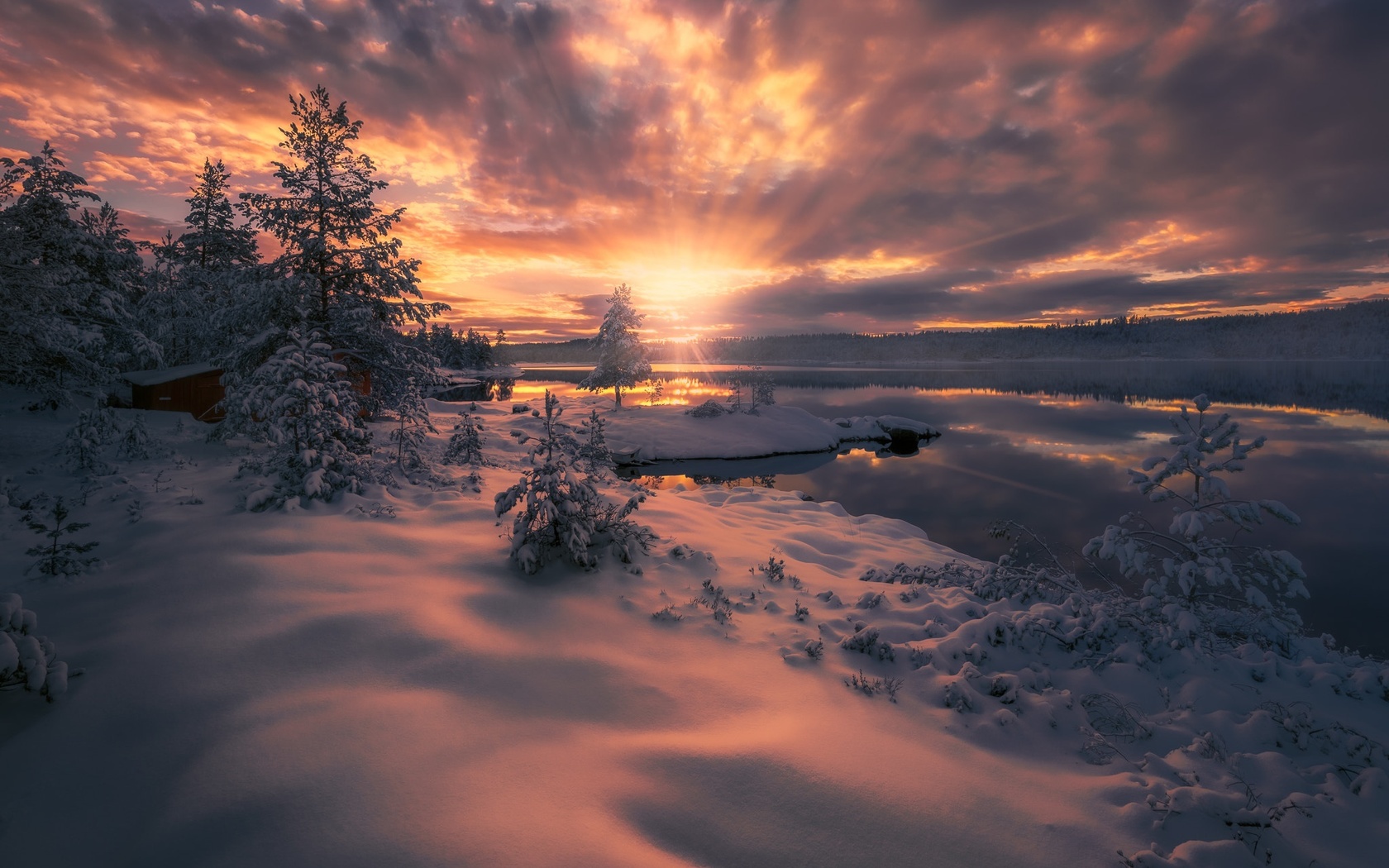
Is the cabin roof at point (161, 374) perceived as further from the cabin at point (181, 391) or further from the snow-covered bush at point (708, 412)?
the snow-covered bush at point (708, 412)

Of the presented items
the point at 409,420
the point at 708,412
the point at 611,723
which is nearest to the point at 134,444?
the point at 409,420

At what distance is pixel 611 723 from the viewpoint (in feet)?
13.9

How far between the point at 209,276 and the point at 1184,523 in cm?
3923

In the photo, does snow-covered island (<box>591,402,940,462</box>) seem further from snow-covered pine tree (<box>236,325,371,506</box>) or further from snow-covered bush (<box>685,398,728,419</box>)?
snow-covered pine tree (<box>236,325,371,506</box>)

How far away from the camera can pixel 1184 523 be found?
221 inches

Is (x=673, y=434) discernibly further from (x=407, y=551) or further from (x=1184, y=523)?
(x=1184, y=523)

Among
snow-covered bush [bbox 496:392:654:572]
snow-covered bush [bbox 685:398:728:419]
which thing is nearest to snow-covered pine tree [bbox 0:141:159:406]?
snow-covered bush [bbox 496:392:654:572]

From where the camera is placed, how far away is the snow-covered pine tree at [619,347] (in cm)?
4341

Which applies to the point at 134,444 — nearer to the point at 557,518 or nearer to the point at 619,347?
the point at 557,518

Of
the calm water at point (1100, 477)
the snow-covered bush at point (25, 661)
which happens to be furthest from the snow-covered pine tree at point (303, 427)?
the calm water at point (1100, 477)

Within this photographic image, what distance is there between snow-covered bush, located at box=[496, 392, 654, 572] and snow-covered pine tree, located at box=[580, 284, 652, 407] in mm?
36257

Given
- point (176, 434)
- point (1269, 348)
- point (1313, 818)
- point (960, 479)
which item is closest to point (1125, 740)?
point (1313, 818)

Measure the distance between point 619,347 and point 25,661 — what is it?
4035cm

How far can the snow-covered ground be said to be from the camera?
Result: 3064 mm
